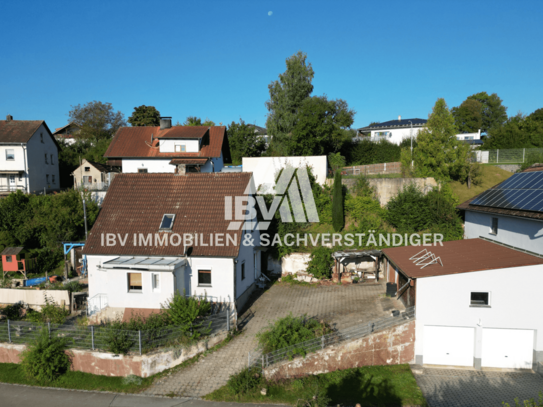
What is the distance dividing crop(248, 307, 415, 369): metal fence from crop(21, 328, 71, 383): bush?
7.27m

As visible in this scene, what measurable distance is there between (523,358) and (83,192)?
2971cm

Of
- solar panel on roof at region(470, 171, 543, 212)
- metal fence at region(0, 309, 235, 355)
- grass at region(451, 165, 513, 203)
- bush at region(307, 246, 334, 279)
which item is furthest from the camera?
grass at region(451, 165, 513, 203)

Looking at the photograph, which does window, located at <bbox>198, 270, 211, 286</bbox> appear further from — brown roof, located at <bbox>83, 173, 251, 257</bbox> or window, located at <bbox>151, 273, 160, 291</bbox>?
window, located at <bbox>151, 273, 160, 291</bbox>

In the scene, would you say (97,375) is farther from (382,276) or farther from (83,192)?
(83,192)

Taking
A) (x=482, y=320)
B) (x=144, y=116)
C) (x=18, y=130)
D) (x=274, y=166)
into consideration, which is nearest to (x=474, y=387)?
(x=482, y=320)

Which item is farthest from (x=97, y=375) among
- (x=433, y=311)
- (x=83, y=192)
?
(x=83, y=192)

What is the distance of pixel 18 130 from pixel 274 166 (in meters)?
26.5

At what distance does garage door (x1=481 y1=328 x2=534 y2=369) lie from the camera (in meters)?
13.1

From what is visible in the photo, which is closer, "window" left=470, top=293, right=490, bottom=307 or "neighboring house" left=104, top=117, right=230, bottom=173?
"window" left=470, top=293, right=490, bottom=307

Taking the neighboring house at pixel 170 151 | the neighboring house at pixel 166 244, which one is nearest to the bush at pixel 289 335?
the neighboring house at pixel 166 244

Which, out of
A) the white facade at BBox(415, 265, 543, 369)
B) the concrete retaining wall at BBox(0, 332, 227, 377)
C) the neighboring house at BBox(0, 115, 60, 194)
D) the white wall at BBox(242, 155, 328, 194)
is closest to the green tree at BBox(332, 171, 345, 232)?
the white wall at BBox(242, 155, 328, 194)

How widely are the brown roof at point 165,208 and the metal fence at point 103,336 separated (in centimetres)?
374

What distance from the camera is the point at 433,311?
13352 millimetres

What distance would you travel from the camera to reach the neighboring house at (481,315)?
1298cm
